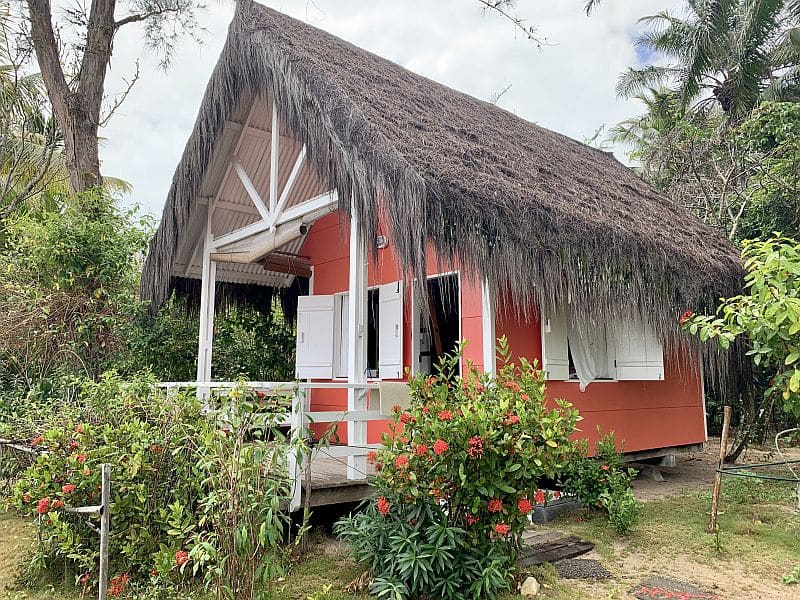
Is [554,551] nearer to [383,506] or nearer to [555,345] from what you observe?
[383,506]

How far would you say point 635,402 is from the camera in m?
6.77

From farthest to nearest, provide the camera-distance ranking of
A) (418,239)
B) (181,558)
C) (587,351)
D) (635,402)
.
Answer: (635,402), (587,351), (418,239), (181,558)

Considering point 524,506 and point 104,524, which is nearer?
point 104,524

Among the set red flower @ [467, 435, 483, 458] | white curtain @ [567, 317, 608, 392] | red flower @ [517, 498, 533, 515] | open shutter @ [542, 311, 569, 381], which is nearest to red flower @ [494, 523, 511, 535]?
red flower @ [517, 498, 533, 515]

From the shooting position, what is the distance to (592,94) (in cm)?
2595

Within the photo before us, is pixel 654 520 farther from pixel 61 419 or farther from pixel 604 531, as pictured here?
pixel 61 419

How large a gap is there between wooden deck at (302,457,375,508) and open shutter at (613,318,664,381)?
2995 mm

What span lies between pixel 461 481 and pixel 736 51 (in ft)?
53.5

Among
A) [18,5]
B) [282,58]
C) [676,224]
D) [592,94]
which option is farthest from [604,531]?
[592,94]

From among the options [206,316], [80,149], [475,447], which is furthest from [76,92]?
[475,447]

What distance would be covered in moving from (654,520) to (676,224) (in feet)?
12.6

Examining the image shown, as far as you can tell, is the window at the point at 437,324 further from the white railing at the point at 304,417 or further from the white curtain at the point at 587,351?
the white railing at the point at 304,417

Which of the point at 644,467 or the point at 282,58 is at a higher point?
the point at 282,58

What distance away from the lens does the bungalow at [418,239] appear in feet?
14.9
